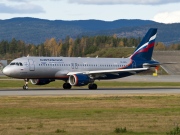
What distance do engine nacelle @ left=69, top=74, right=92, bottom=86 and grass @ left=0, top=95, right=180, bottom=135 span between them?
17015mm

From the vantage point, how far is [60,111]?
37312 millimetres

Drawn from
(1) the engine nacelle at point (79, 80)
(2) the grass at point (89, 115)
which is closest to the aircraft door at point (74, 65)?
(1) the engine nacelle at point (79, 80)

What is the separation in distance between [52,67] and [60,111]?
29.5 metres

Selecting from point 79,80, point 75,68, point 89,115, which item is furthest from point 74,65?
point 89,115

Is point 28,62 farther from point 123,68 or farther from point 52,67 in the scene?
point 123,68

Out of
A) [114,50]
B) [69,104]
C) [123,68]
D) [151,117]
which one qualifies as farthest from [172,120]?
[114,50]

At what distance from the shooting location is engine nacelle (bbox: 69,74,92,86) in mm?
65488

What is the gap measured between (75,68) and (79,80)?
3.73m

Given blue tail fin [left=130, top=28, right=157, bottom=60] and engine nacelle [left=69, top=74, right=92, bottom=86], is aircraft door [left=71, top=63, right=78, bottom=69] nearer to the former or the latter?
engine nacelle [left=69, top=74, right=92, bottom=86]

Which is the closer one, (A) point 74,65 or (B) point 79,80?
(B) point 79,80

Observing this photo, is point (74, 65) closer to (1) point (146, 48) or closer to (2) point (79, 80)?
(2) point (79, 80)

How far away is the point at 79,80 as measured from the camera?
6550 centimetres

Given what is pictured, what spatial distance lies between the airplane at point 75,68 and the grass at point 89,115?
17310mm

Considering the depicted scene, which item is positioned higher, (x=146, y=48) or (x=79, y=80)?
(x=146, y=48)
